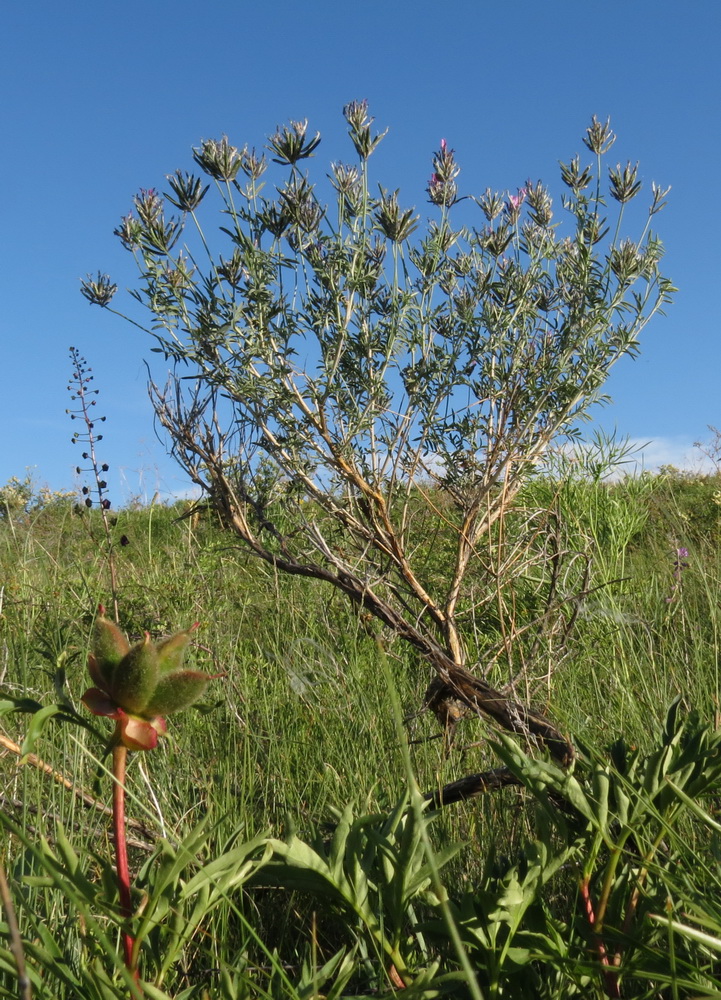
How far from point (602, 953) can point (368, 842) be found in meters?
0.36

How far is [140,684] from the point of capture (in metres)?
0.89

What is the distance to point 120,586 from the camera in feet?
15.6

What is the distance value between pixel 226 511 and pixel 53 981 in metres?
1.77

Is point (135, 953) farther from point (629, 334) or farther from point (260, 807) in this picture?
point (629, 334)

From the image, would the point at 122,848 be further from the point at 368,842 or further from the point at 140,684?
the point at 368,842

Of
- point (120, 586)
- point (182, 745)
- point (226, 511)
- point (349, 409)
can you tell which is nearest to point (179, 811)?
point (182, 745)

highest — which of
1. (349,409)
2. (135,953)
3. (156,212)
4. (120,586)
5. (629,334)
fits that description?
(156,212)

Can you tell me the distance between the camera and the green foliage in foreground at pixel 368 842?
1.02 metres

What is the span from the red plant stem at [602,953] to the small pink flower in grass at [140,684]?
639 millimetres

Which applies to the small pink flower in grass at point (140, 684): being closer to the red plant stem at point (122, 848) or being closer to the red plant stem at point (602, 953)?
the red plant stem at point (122, 848)

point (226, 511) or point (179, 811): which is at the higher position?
point (226, 511)

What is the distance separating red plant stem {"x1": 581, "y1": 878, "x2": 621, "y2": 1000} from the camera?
3.58ft

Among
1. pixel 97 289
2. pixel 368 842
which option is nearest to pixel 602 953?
pixel 368 842

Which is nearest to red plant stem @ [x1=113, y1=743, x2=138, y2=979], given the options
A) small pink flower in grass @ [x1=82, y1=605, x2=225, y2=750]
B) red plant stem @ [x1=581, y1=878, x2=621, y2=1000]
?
small pink flower in grass @ [x1=82, y1=605, x2=225, y2=750]
